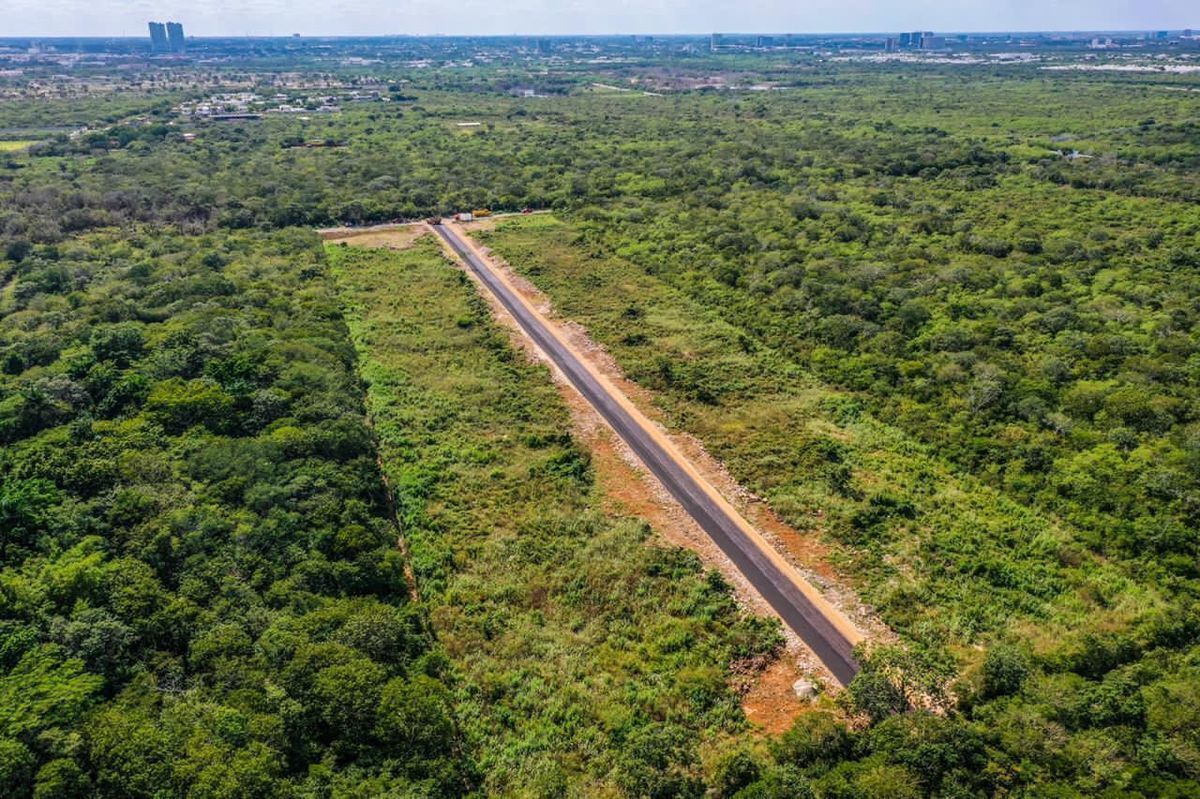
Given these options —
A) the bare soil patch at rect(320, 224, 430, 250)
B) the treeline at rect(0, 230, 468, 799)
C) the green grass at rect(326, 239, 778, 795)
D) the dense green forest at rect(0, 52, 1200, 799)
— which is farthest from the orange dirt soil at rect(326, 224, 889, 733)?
the bare soil patch at rect(320, 224, 430, 250)

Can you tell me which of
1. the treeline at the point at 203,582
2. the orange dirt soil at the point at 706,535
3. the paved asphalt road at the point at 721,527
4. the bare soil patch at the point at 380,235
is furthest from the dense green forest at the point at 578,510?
Answer: the bare soil patch at the point at 380,235

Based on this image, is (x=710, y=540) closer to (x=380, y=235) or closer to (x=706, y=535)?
(x=706, y=535)

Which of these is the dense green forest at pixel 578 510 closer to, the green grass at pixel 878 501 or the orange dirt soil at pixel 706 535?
the green grass at pixel 878 501

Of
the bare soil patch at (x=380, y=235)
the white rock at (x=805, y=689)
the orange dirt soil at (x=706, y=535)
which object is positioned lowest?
the white rock at (x=805, y=689)

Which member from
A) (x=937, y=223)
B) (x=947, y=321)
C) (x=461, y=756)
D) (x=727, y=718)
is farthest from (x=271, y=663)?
(x=937, y=223)

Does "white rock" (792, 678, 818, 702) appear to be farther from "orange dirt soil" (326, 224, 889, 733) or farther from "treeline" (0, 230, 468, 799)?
"treeline" (0, 230, 468, 799)

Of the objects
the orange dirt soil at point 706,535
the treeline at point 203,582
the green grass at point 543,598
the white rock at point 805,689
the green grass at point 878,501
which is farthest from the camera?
the green grass at point 878,501

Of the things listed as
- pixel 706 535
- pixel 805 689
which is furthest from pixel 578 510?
pixel 805 689
